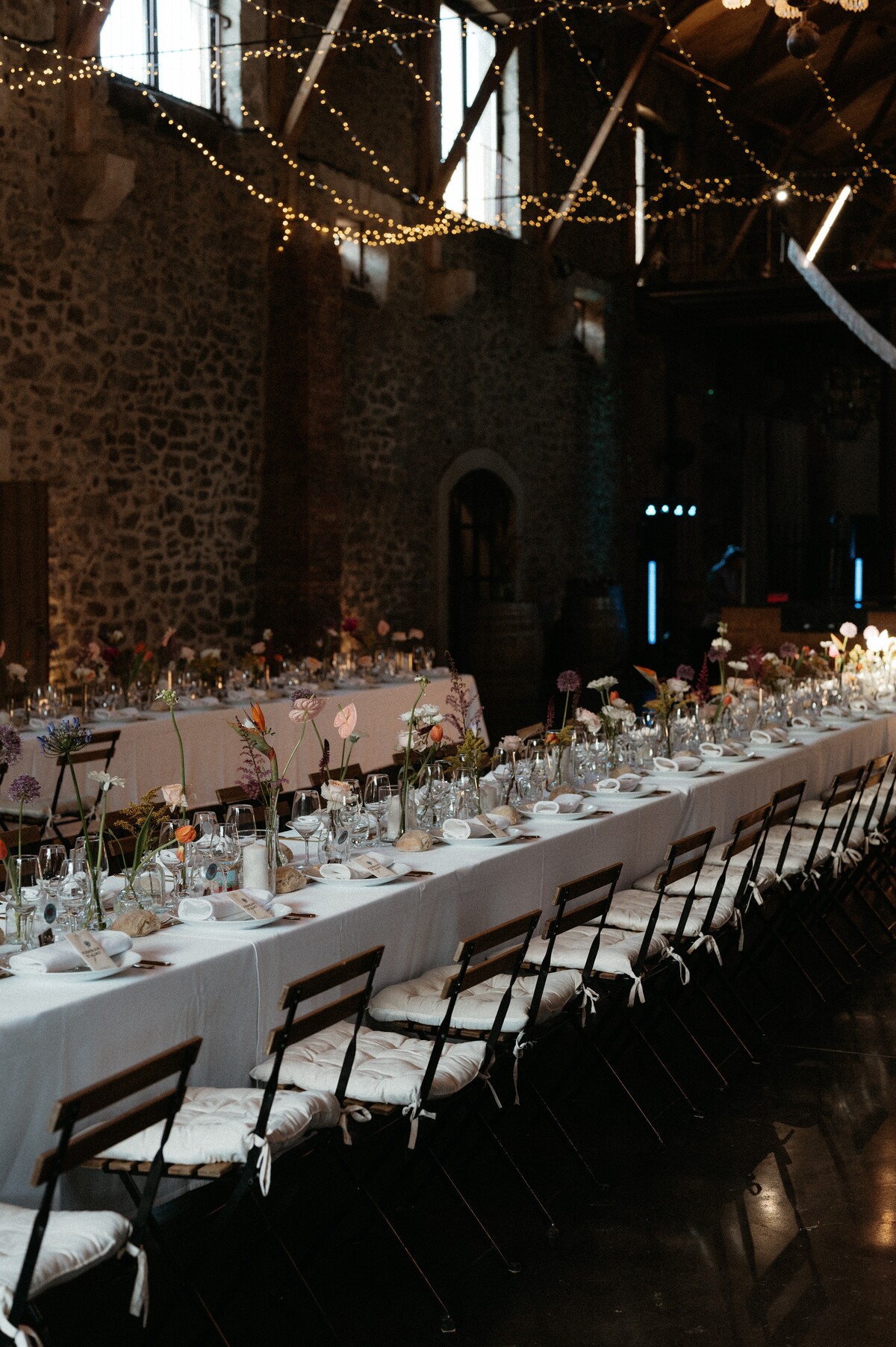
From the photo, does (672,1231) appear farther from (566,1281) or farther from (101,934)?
(101,934)

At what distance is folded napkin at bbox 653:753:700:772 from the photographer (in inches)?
224

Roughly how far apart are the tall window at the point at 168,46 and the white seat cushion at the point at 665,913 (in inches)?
284

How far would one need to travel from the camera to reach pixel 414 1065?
3.12m

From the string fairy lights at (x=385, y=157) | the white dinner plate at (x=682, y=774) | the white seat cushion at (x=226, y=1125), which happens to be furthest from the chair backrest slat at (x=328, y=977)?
the string fairy lights at (x=385, y=157)

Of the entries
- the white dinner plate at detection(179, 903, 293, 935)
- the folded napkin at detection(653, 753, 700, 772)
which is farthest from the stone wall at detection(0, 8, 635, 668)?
the white dinner plate at detection(179, 903, 293, 935)

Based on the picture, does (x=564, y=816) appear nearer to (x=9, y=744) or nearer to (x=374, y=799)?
(x=374, y=799)

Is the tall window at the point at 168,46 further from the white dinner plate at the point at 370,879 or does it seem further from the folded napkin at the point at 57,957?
the folded napkin at the point at 57,957

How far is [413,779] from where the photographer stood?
14.9 ft

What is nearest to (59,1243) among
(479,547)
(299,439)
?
(299,439)

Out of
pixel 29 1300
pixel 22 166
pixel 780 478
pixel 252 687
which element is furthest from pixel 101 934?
pixel 780 478

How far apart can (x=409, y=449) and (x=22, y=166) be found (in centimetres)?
494

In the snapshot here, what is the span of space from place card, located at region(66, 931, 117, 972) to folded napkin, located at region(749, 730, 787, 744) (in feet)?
13.7

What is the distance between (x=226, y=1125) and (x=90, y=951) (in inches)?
20.0

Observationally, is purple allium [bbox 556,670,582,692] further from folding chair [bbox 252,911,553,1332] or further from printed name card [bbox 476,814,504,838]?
folding chair [bbox 252,911,553,1332]
